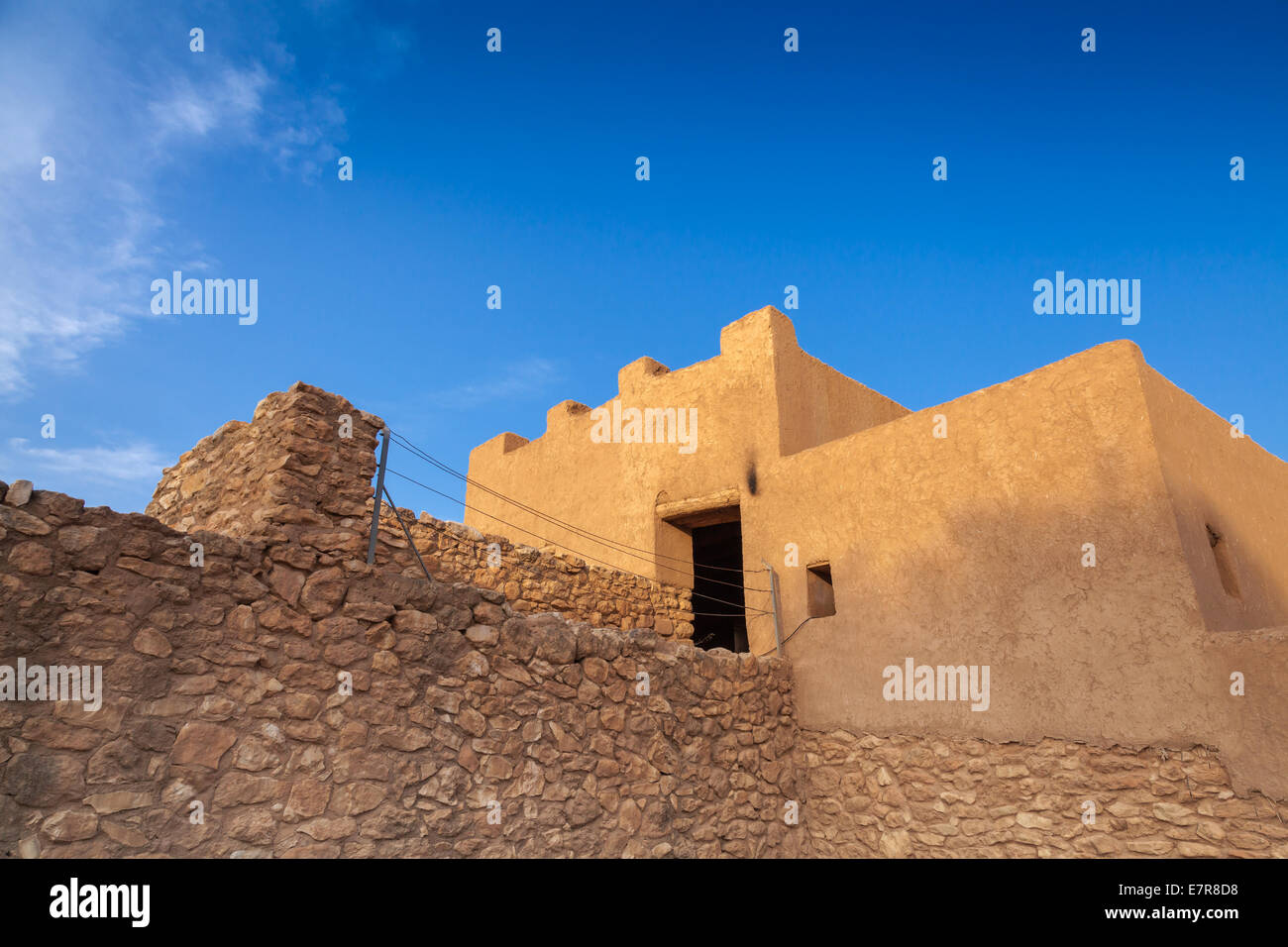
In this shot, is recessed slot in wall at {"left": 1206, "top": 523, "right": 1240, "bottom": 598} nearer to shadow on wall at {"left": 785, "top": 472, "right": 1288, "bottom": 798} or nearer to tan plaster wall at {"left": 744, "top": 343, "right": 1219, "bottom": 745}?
shadow on wall at {"left": 785, "top": 472, "right": 1288, "bottom": 798}

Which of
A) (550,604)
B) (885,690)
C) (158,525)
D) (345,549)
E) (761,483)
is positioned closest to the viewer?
(158,525)

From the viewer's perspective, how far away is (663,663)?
241 inches

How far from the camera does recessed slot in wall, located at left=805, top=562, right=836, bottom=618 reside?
787cm

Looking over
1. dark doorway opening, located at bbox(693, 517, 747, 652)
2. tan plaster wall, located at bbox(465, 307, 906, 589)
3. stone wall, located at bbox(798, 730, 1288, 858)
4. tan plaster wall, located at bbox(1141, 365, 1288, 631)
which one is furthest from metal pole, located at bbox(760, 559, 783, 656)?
tan plaster wall, located at bbox(1141, 365, 1288, 631)

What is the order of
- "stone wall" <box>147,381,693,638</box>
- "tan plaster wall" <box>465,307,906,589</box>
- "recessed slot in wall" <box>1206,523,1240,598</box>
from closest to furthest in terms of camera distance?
"stone wall" <box>147,381,693,638</box> → "recessed slot in wall" <box>1206,523,1240,598</box> → "tan plaster wall" <box>465,307,906,589</box>

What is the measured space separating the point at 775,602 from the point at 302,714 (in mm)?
5278

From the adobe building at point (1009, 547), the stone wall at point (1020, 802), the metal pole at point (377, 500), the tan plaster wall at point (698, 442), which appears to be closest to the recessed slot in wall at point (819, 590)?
the adobe building at point (1009, 547)

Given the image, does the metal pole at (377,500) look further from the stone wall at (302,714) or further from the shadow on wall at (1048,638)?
the shadow on wall at (1048,638)

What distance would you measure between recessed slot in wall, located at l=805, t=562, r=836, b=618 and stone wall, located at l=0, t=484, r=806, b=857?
253cm

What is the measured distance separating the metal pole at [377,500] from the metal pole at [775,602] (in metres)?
4.51

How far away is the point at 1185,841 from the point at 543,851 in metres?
4.42

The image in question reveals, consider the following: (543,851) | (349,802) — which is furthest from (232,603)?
(543,851)
